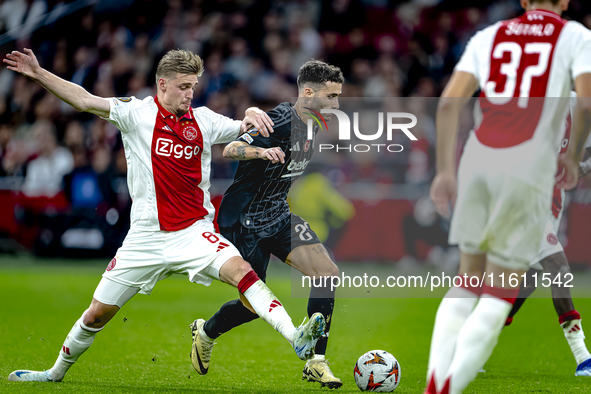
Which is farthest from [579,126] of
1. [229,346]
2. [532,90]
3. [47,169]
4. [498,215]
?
[47,169]

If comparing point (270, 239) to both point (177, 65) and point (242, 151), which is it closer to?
point (242, 151)

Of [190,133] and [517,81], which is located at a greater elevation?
[517,81]

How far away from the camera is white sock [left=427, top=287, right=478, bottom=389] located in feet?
10.7

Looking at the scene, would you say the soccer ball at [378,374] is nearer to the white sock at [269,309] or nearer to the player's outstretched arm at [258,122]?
the white sock at [269,309]

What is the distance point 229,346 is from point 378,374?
2.38m

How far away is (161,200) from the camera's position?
186 inches

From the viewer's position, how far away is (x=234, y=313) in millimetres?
5246

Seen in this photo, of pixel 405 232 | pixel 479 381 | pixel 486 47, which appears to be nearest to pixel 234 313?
pixel 479 381

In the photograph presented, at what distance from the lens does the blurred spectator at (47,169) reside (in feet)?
43.0

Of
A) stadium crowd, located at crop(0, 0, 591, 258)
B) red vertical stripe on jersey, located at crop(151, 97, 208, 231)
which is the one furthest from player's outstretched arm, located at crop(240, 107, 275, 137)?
stadium crowd, located at crop(0, 0, 591, 258)

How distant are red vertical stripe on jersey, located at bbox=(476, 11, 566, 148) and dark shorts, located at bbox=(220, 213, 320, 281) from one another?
219 centimetres

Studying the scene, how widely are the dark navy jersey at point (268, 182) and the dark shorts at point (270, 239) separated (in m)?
0.05

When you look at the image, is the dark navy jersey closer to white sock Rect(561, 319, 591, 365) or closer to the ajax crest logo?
the ajax crest logo

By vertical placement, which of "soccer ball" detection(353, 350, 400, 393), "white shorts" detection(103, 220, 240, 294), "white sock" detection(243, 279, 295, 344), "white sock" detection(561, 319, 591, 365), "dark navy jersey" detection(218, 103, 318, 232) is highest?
"dark navy jersey" detection(218, 103, 318, 232)
